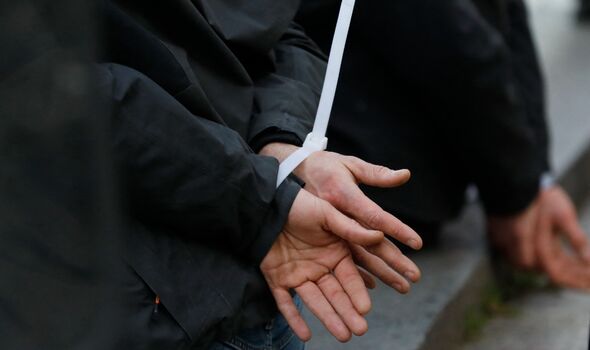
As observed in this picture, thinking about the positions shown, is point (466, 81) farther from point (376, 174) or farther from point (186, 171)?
point (186, 171)

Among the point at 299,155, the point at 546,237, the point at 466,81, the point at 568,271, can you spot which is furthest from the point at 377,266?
the point at 568,271

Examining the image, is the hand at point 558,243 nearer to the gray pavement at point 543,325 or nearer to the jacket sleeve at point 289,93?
the gray pavement at point 543,325

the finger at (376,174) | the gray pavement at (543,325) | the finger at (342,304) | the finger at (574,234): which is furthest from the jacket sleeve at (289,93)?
the finger at (574,234)

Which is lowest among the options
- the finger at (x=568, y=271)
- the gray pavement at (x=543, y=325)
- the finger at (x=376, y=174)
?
the gray pavement at (x=543, y=325)

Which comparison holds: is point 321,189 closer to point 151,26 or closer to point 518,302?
point 151,26

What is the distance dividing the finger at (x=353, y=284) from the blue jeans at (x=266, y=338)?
0.16 metres

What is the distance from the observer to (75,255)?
2.57 ft

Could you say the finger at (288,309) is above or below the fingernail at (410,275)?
below

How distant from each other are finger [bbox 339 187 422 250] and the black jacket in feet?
0.27

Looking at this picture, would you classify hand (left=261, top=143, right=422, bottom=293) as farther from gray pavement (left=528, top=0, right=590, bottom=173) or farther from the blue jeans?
A: gray pavement (left=528, top=0, right=590, bottom=173)

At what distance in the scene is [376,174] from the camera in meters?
1.50

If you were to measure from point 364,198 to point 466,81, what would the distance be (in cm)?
98

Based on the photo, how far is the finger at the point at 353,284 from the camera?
1458mm

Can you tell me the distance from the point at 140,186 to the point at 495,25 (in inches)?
60.1
